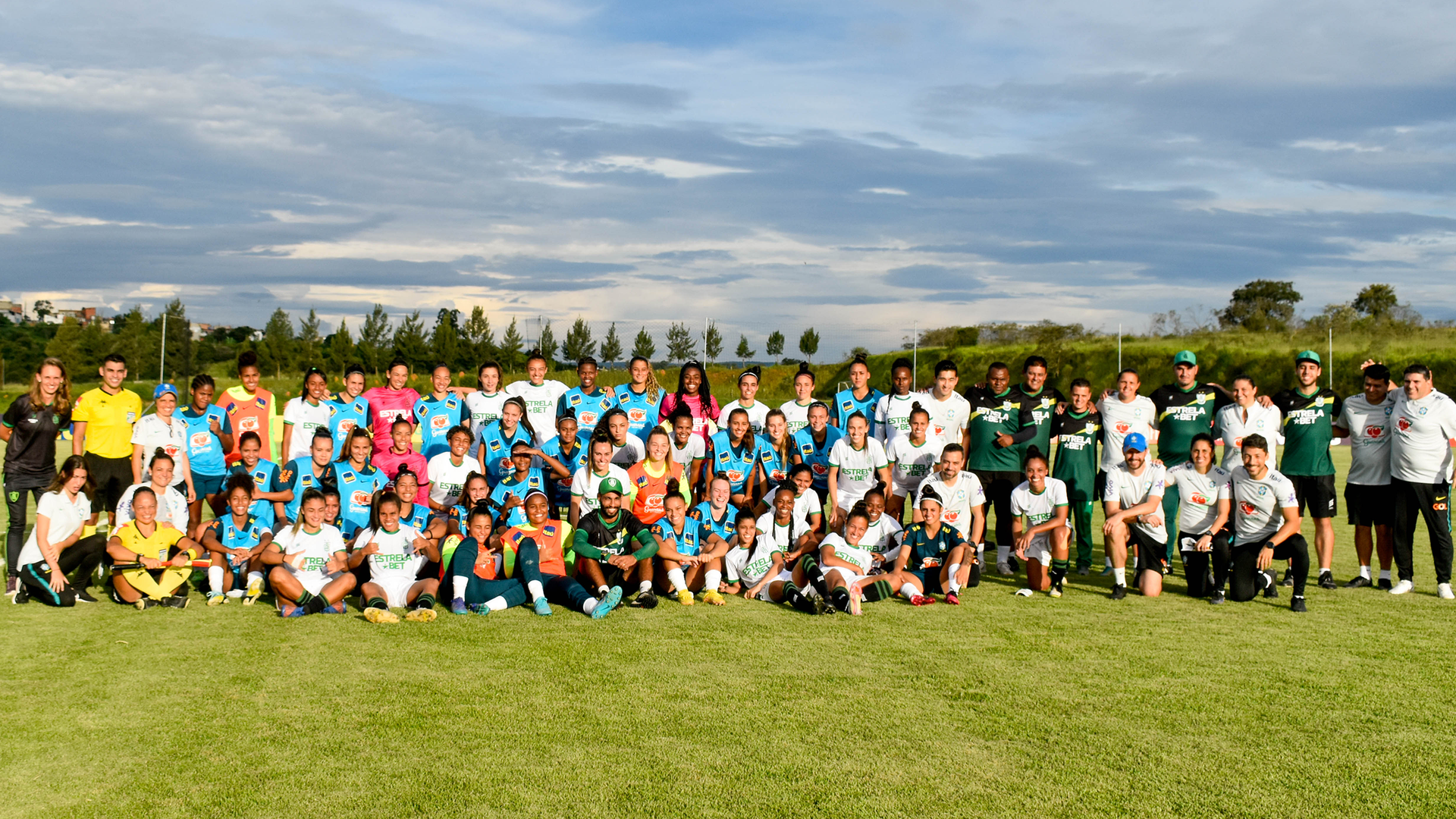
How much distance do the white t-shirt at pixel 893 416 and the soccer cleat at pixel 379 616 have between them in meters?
3.98

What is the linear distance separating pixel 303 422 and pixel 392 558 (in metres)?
1.93

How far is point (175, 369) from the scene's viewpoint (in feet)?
135

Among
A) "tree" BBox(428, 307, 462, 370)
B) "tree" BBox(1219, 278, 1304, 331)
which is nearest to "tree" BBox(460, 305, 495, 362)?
"tree" BBox(428, 307, 462, 370)

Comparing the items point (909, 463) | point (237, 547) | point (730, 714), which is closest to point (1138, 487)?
point (909, 463)

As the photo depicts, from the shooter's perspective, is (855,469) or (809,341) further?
(809,341)

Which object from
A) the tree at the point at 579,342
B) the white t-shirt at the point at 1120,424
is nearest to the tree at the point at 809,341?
the tree at the point at 579,342

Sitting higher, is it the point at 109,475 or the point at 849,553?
the point at 109,475

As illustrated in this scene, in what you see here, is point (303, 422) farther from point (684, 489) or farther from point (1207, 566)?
point (1207, 566)

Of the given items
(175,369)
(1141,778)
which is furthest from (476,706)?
(175,369)

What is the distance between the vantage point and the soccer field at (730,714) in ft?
11.0

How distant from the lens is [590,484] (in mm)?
6895

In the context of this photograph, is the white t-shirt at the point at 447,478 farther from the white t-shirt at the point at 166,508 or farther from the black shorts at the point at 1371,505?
the black shorts at the point at 1371,505

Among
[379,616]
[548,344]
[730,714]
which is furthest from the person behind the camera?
[548,344]

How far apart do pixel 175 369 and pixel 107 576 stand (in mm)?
39800
